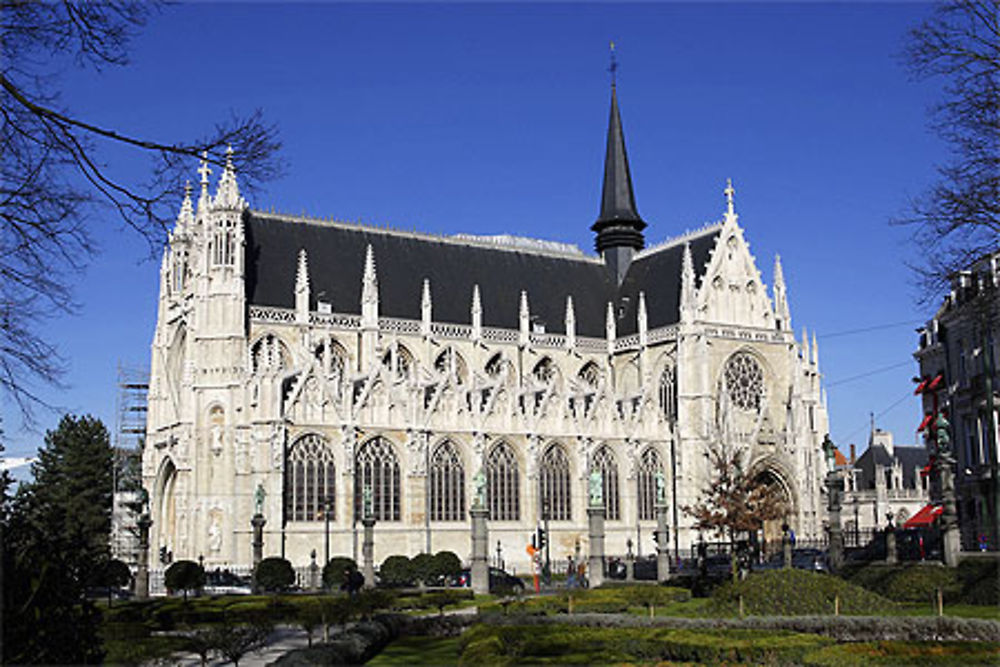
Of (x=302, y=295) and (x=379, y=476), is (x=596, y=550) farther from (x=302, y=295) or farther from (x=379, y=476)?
(x=302, y=295)

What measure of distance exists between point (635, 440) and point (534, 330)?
31.0ft

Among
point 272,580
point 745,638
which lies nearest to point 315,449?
point 272,580

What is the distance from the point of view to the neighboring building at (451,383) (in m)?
52.4

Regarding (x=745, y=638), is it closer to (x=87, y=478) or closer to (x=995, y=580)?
(x=995, y=580)

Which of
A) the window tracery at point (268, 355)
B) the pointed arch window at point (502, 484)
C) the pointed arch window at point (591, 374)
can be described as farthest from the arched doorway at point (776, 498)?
the window tracery at point (268, 355)

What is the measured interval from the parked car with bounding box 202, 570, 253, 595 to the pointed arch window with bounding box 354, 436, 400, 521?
7.57 metres

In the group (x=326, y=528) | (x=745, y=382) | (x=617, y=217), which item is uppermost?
(x=617, y=217)

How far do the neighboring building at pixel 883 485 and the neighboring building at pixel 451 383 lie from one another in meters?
17.5

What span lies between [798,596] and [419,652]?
8.24 m

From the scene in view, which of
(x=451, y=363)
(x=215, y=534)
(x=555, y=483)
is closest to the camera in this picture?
(x=215, y=534)

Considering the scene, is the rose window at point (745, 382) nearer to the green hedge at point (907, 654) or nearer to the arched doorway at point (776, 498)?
the arched doorway at point (776, 498)

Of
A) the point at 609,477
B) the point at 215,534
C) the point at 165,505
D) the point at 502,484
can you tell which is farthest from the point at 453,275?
the point at 215,534

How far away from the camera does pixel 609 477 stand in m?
62.2

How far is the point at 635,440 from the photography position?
62812 mm
